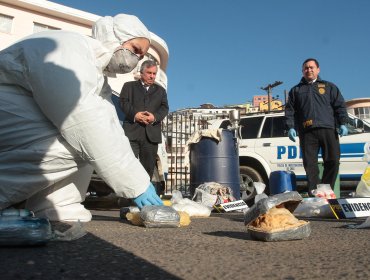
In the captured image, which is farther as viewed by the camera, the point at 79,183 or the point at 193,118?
the point at 193,118

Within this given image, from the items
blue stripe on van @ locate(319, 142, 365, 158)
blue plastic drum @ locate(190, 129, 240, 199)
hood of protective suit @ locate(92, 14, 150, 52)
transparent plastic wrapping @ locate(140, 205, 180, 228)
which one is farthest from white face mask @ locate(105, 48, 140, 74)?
blue stripe on van @ locate(319, 142, 365, 158)

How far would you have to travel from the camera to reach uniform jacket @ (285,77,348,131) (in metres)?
5.22

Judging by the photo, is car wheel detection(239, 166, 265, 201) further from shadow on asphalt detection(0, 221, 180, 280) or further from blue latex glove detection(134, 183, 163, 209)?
shadow on asphalt detection(0, 221, 180, 280)

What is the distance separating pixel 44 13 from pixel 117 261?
21.2 metres

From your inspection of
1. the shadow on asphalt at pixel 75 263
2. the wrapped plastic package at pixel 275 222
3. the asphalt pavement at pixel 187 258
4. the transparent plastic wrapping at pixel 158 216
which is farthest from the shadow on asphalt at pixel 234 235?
the shadow on asphalt at pixel 75 263

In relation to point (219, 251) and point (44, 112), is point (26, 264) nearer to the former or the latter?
point (219, 251)

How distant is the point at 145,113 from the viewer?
14.3 feet

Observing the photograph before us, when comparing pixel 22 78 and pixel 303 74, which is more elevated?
pixel 303 74

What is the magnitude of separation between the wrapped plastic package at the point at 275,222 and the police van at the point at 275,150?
5256 millimetres

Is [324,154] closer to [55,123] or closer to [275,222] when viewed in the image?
[275,222]

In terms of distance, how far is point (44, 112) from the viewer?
225 centimetres

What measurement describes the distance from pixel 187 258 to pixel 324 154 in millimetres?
3999

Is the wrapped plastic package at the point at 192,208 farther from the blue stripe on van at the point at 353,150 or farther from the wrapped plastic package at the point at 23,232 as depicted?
the blue stripe on van at the point at 353,150

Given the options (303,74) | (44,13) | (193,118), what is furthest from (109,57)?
(44,13)
